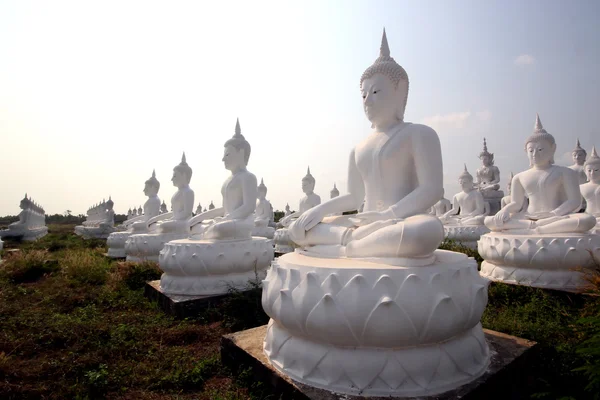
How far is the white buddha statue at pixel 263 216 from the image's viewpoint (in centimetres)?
1369

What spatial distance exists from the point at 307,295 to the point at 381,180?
156 centimetres

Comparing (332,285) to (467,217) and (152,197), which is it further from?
(467,217)

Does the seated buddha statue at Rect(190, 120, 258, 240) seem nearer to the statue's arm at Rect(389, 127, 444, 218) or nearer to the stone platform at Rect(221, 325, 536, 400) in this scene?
the stone platform at Rect(221, 325, 536, 400)

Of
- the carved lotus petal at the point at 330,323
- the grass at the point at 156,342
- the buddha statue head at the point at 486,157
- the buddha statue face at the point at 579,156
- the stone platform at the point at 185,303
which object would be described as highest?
the buddha statue head at the point at 486,157

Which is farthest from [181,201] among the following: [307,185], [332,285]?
[307,185]

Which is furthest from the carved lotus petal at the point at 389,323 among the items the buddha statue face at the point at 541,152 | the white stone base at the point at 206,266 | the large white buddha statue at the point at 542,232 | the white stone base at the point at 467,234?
the white stone base at the point at 467,234

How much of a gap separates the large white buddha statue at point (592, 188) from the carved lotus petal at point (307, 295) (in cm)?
870

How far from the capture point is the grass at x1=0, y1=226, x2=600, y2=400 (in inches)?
119

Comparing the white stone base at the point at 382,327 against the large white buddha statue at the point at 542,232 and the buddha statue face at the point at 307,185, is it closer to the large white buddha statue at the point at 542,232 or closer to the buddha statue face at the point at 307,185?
the large white buddha statue at the point at 542,232

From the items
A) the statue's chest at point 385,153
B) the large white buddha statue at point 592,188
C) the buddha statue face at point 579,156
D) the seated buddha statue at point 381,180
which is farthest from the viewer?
the buddha statue face at point 579,156

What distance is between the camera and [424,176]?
3.45 m

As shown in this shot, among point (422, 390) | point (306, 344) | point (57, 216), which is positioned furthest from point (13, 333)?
point (57, 216)

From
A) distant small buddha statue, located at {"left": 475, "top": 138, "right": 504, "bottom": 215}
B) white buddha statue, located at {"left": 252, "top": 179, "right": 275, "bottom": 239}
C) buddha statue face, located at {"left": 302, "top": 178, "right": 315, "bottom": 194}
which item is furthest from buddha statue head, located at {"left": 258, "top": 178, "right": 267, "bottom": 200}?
distant small buddha statue, located at {"left": 475, "top": 138, "right": 504, "bottom": 215}

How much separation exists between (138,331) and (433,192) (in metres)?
3.80
